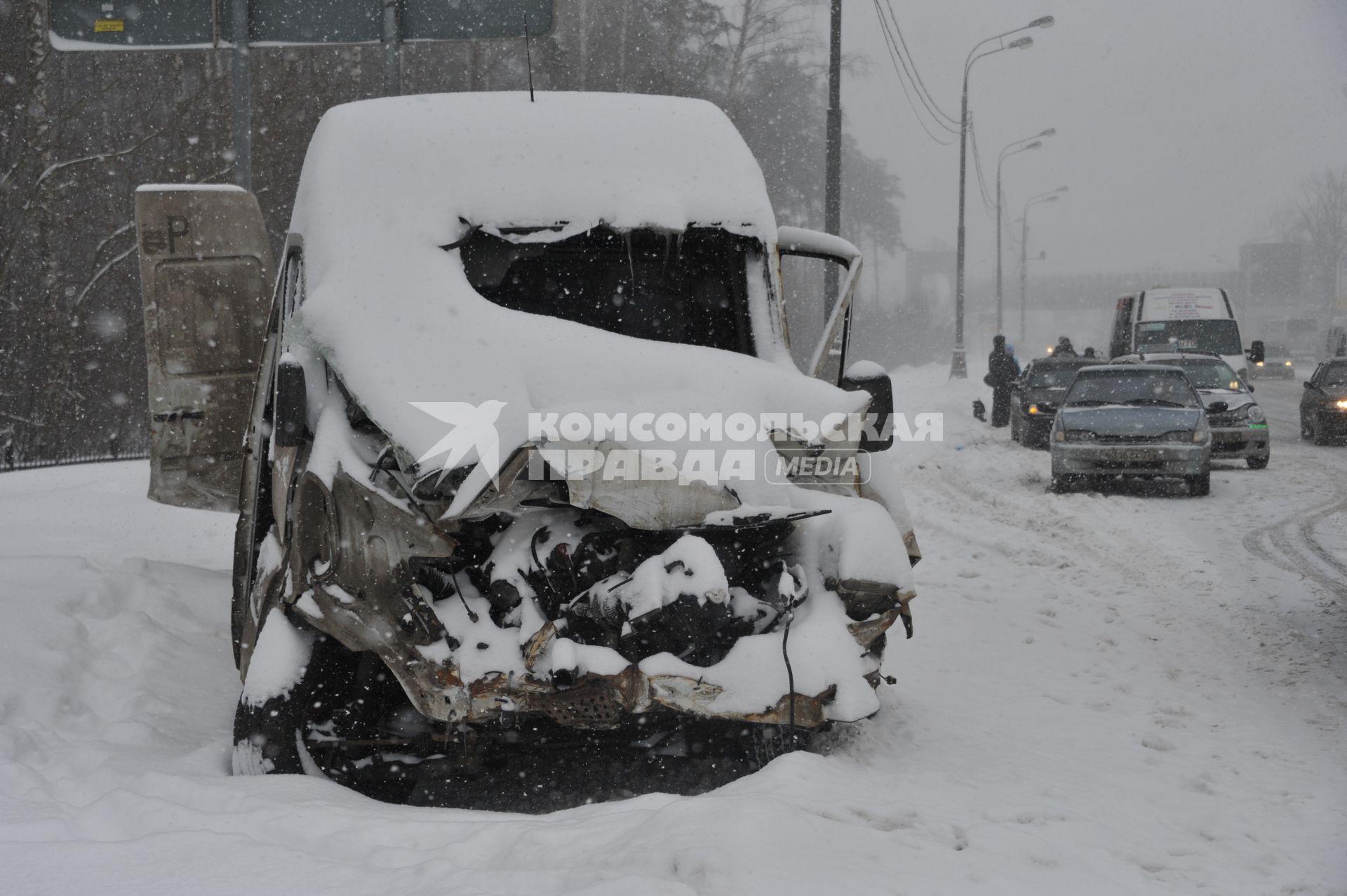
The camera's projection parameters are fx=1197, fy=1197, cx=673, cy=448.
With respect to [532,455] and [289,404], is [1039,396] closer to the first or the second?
[532,455]

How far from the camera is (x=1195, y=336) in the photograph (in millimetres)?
22641

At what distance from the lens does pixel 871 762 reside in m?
4.46

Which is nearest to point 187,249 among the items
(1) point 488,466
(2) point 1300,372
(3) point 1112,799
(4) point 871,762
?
(1) point 488,466

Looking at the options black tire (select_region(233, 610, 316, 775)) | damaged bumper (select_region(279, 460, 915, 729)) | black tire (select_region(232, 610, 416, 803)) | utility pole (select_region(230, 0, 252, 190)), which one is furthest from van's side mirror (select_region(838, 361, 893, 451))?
utility pole (select_region(230, 0, 252, 190))

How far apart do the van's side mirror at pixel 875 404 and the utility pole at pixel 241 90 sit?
460 cm

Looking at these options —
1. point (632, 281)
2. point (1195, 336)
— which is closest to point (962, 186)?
point (1195, 336)

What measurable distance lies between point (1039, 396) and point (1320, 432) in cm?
465

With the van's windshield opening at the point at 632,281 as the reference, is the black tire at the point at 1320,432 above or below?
below

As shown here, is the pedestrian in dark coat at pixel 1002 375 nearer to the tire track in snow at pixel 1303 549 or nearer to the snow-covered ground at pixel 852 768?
the tire track in snow at pixel 1303 549

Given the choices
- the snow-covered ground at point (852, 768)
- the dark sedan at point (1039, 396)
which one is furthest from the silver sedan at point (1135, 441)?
the dark sedan at point (1039, 396)

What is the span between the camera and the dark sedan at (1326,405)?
18859 millimetres

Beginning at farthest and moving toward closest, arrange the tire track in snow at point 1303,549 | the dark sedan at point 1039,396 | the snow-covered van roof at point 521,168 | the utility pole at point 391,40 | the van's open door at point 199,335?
1. the dark sedan at point 1039,396
2. the tire track in snow at point 1303,549
3. the utility pole at point 391,40
4. the van's open door at point 199,335
5. the snow-covered van roof at point 521,168

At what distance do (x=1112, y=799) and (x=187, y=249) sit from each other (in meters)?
4.67

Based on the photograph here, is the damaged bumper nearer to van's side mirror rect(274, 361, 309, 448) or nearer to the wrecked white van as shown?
the wrecked white van
